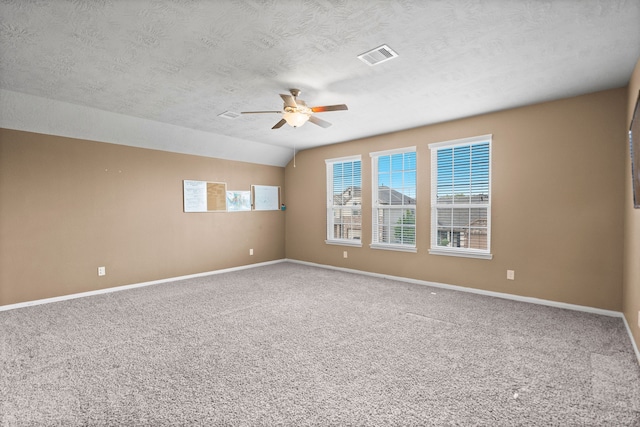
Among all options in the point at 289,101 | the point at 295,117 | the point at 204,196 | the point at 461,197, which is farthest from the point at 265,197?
the point at 461,197

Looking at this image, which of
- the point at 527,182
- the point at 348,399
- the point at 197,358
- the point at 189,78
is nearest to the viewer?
the point at 348,399

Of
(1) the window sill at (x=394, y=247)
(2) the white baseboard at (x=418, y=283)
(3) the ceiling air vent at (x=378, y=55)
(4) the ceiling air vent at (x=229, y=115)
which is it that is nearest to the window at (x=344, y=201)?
(1) the window sill at (x=394, y=247)

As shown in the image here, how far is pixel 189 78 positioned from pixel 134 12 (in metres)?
1.09

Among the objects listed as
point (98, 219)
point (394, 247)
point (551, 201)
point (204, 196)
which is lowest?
point (394, 247)

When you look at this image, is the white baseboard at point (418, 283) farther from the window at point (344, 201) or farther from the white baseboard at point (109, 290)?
the window at point (344, 201)

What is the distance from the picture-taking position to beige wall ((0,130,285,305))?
3.98m

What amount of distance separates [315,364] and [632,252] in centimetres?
311

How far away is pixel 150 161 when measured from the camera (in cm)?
520

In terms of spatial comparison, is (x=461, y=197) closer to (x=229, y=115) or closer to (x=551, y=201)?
(x=551, y=201)

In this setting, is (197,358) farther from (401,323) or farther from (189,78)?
(189,78)

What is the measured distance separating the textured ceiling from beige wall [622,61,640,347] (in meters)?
0.29

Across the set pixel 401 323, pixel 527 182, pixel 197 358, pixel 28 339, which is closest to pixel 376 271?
pixel 401 323

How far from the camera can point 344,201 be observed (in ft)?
20.5

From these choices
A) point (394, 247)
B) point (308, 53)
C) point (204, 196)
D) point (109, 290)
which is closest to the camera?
point (308, 53)
